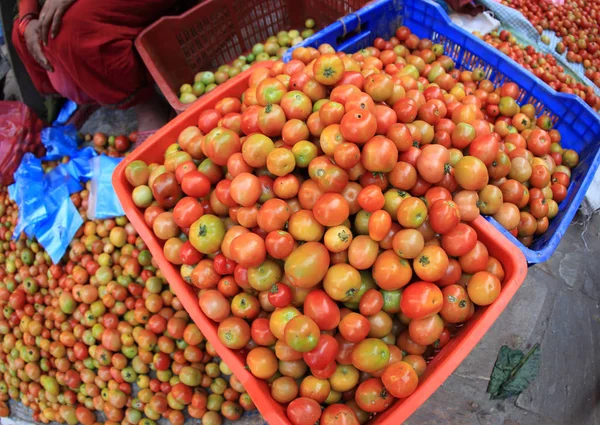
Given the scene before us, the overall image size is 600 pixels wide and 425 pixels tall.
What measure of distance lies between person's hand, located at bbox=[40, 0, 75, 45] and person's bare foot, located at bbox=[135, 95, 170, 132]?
0.91 metres

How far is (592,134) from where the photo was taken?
237 centimetres

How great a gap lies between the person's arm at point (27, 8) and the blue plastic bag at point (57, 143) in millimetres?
964

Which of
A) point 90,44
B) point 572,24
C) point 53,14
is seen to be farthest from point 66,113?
point 572,24

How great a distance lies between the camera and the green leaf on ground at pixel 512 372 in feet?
8.30

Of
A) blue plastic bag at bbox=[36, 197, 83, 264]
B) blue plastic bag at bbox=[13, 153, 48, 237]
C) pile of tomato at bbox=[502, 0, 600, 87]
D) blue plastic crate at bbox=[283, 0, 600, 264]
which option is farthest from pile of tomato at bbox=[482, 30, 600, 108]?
blue plastic bag at bbox=[13, 153, 48, 237]

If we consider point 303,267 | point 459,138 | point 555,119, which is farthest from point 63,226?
point 555,119

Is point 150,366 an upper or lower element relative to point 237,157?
lower

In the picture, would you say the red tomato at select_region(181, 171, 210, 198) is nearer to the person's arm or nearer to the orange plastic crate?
the orange plastic crate

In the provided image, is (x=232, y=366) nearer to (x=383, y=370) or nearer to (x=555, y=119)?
(x=383, y=370)

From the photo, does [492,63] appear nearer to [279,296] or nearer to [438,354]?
[438,354]

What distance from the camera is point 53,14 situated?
2.82 meters

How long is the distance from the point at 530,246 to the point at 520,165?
0.49 metres

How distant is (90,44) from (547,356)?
386 centimetres

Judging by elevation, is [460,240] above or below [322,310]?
above
